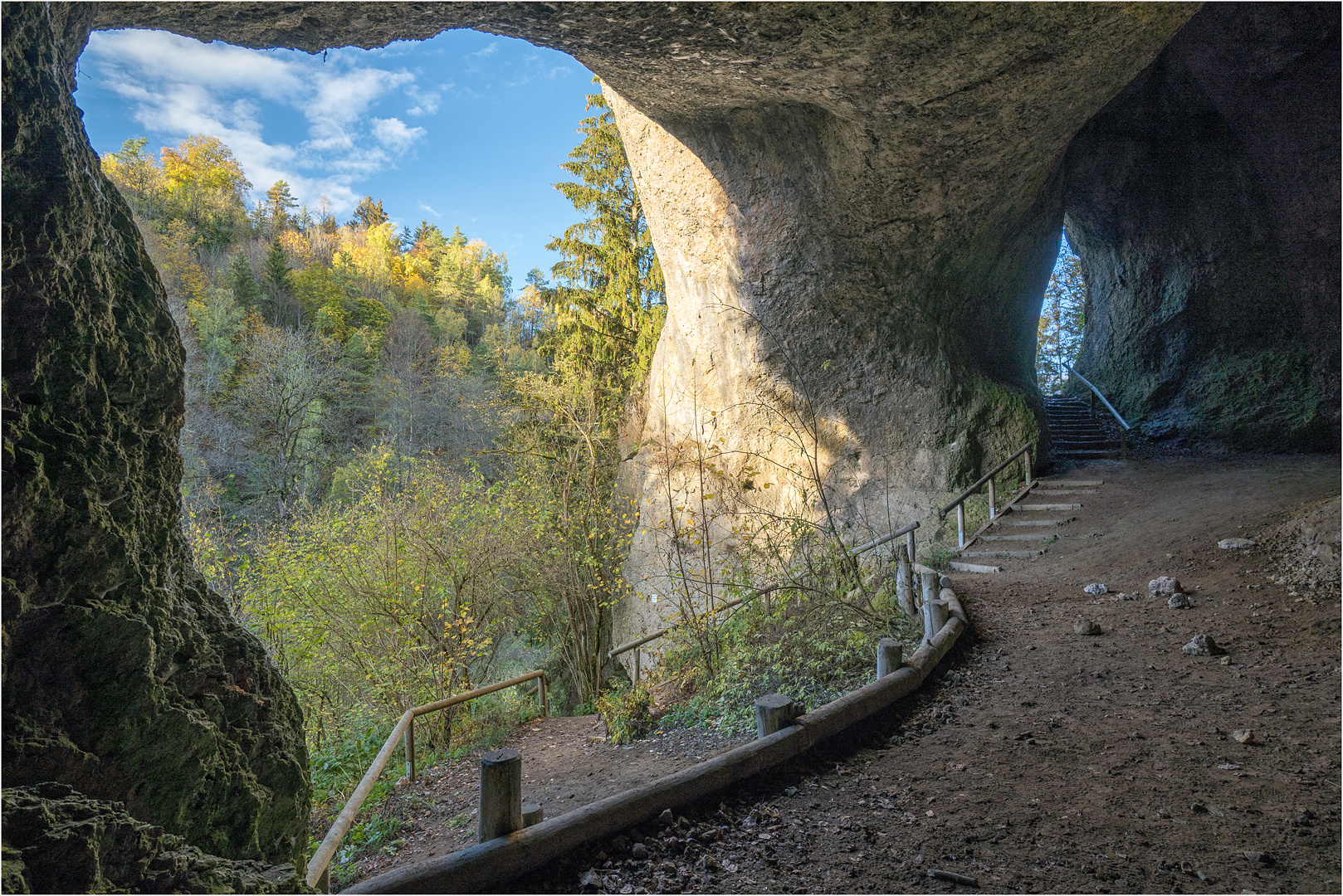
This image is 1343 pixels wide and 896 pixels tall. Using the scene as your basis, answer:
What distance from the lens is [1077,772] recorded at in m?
3.94

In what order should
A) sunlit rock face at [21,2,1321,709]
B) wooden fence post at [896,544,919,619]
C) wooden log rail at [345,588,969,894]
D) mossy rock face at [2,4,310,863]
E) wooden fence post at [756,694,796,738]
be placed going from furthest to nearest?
wooden fence post at [896,544,919,619], sunlit rock face at [21,2,1321,709], wooden fence post at [756,694,796,738], wooden log rail at [345,588,969,894], mossy rock face at [2,4,310,863]

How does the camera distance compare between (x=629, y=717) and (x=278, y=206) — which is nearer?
(x=629, y=717)

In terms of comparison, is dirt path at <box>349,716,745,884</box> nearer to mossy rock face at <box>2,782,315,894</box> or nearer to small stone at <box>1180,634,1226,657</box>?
mossy rock face at <box>2,782,315,894</box>


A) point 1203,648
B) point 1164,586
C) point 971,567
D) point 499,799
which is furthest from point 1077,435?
point 499,799

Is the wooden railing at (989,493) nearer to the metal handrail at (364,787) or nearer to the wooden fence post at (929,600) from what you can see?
the wooden fence post at (929,600)

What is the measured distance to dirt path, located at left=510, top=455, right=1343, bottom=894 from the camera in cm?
307

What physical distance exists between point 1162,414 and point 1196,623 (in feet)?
38.6

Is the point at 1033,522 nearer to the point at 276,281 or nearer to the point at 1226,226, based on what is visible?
the point at 1226,226

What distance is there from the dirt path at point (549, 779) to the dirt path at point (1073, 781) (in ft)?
6.76

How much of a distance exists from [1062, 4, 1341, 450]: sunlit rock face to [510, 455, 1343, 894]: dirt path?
948 cm

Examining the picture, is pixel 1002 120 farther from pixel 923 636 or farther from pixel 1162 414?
pixel 1162 414

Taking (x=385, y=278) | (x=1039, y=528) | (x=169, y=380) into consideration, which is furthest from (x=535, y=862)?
(x=385, y=278)

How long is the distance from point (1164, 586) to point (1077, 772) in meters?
4.55

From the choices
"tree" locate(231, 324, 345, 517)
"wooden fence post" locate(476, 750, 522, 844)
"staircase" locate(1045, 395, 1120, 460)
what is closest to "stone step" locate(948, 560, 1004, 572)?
"staircase" locate(1045, 395, 1120, 460)
